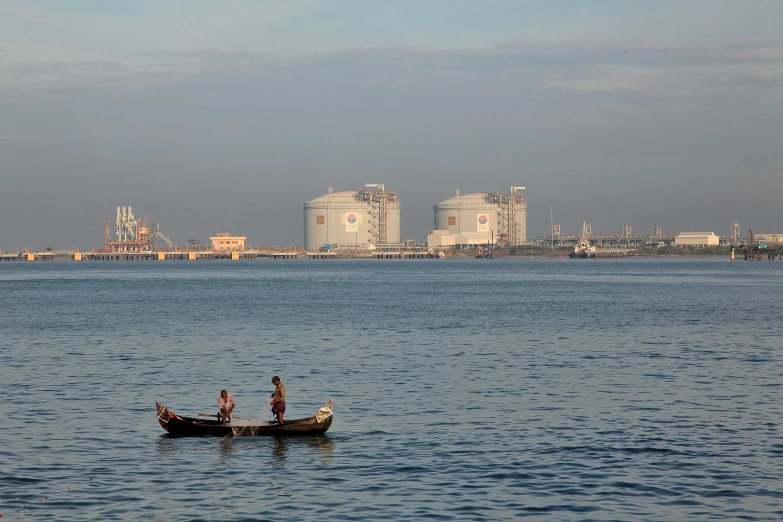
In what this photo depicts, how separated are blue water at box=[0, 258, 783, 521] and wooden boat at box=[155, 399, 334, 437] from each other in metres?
0.34

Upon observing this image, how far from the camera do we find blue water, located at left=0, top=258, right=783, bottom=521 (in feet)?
64.3

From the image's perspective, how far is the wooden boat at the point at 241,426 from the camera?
25.8 meters

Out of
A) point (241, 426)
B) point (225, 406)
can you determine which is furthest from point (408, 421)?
point (225, 406)

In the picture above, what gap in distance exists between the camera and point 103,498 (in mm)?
19828

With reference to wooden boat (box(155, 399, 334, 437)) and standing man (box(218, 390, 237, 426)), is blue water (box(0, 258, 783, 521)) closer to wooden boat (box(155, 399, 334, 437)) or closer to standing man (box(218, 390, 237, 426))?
wooden boat (box(155, 399, 334, 437))

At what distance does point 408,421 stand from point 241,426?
16.0 ft

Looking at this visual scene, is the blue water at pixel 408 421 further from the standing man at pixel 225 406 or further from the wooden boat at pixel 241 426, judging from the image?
the standing man at pixel 225 406

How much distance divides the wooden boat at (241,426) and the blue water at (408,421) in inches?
13.4

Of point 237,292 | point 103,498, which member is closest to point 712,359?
point 103,498

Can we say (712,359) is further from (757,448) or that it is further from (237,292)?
(237,292)

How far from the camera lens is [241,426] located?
85.1 ft

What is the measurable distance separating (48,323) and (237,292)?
45050 mm

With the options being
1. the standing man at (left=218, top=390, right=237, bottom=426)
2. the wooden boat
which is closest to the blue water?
the wooden boat

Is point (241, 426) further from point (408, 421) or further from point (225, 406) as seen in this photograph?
point (408, 421)
